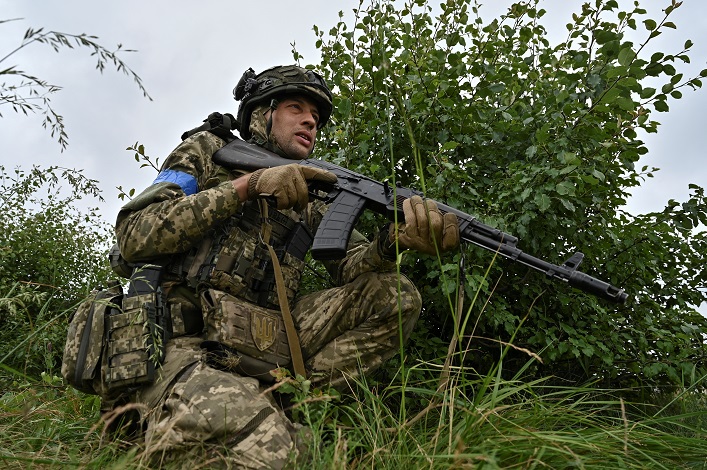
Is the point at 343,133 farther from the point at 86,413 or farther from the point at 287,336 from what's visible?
the point at 86,413

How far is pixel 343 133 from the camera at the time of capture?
13.4 ft

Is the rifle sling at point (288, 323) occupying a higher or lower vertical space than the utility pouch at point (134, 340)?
higher

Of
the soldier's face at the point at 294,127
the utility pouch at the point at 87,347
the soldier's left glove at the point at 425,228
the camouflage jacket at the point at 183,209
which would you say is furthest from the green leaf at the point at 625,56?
the utility pouch at the point at 87,347

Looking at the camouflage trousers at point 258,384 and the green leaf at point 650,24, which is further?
the green leaf at point 650,24

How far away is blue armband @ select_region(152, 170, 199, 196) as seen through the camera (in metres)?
3.28

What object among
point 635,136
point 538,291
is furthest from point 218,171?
point 635,136

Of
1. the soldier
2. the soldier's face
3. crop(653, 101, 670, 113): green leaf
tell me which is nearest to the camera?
the soldier

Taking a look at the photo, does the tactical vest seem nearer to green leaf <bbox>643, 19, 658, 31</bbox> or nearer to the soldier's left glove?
the soldier's left glove

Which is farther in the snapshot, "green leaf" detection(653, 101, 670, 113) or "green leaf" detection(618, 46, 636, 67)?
"green leaf" detection(653, 101, 670, 113)

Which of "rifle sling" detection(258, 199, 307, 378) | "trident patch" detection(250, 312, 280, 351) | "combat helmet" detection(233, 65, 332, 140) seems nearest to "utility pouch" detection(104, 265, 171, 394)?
"trident patch" detection(250, 312, 280, 351)

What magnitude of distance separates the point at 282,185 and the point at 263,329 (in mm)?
765

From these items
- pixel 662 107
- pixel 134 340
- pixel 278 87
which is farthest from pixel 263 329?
pixel 662 107

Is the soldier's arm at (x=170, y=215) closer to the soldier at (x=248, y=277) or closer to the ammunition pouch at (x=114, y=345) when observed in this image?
the soldier at (x=248, y=277)

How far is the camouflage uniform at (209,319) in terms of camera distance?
2.47 metres
